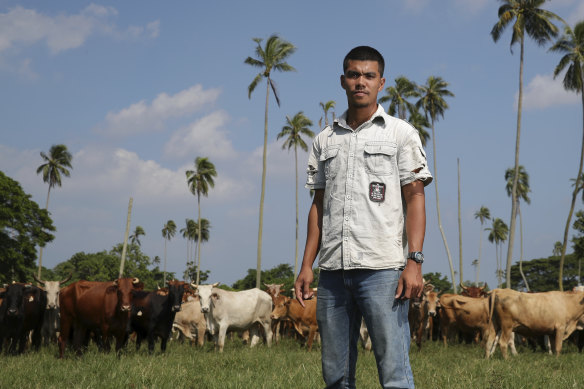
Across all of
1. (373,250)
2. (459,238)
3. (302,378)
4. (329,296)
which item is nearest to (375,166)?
(373,250)

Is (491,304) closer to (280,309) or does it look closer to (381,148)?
(280,309)

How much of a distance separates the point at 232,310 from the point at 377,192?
1350 cm

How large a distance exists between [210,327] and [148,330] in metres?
2.33

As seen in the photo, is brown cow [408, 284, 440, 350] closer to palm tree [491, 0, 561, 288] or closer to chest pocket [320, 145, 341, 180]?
chest pocket [320, 145, 341, 180]

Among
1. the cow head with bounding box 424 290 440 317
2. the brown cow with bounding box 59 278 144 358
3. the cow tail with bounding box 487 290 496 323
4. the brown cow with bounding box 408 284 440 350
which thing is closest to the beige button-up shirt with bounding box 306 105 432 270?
the brown cow with bounding box 59 278 144 358

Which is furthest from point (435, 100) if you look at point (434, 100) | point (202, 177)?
point (202, 177)

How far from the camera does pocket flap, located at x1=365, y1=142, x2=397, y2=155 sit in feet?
11.2

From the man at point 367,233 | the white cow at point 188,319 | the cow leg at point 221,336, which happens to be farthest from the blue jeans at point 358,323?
the white cow at point 188,319

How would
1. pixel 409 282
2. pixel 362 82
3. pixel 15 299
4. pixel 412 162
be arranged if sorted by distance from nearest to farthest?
pixel 409 282, pixel 412 162, pixel 362 82, pixel 15 299

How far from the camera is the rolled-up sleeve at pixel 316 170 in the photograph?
3.73m

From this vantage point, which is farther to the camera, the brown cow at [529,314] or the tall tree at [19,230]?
the tall tree at [19,230]

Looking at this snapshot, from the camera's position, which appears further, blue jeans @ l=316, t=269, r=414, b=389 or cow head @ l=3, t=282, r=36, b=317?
cow head @ l=3, t=282, r=36, b=317

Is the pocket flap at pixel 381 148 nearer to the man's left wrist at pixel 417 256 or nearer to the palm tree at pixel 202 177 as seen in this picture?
the man's left wrist at pixel 417 256

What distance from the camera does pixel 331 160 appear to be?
11.8 ft
